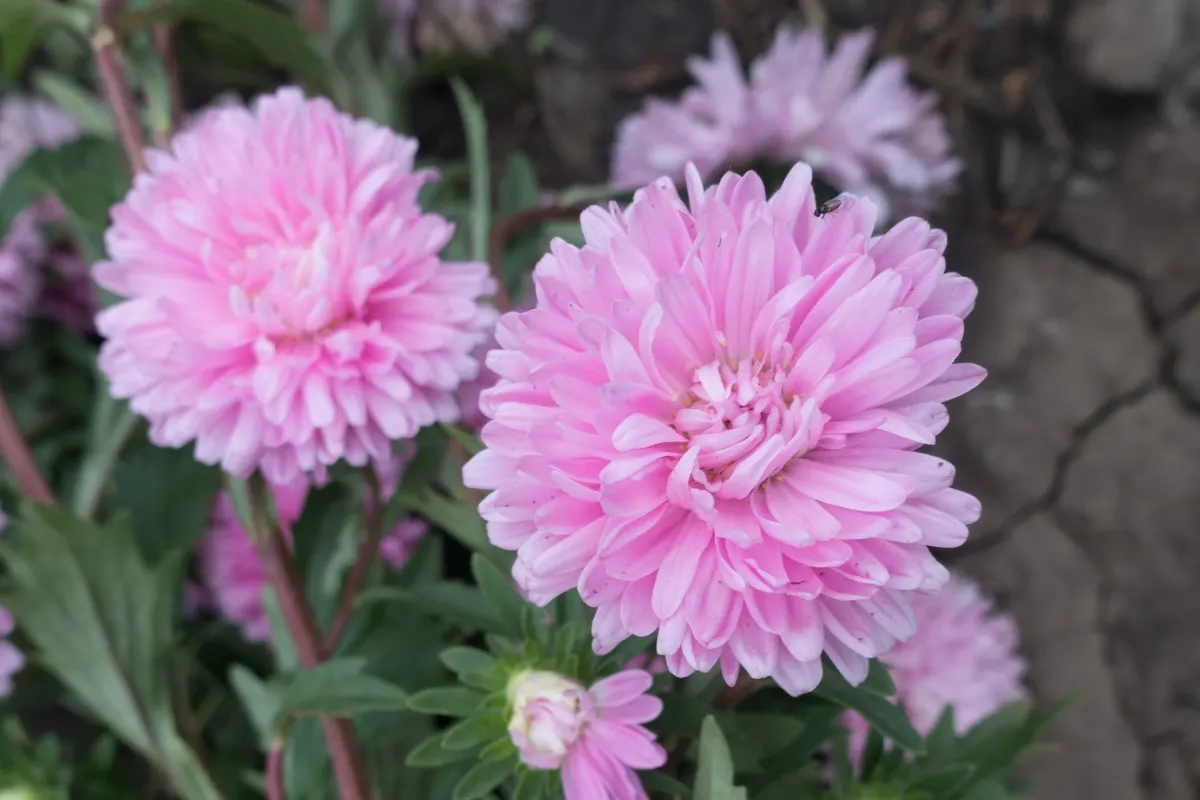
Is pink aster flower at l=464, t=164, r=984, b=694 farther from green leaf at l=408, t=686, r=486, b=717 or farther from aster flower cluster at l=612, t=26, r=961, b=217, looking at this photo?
aster flower cluster at l=612, t=26, r=961, b=217

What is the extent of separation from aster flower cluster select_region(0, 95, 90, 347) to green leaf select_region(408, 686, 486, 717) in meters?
0.62

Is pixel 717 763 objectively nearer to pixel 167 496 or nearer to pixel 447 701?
pixel 447 701

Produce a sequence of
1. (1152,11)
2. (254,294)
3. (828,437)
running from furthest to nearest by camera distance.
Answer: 1. (1152,11)
2. (254,294)
3. (828,437)

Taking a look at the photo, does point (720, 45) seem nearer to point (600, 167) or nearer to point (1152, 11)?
point (600, 167)

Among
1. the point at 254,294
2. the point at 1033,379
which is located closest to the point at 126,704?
the point at 254,294

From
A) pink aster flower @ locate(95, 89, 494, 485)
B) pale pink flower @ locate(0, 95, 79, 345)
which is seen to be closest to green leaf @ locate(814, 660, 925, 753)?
pink aster flower @ locate(95, 89, 494, 485)

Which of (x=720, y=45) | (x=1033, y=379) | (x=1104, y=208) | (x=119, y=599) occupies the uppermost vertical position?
(x=720, y=45)

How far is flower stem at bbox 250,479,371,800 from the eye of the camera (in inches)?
22.5

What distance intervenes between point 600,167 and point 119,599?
70cm

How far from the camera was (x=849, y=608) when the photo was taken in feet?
1.21

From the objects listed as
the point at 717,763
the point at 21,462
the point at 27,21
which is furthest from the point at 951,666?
the point at 27,21

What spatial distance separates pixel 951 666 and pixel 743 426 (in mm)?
480

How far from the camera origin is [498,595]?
469 millimetres

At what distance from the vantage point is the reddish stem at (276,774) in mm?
539
